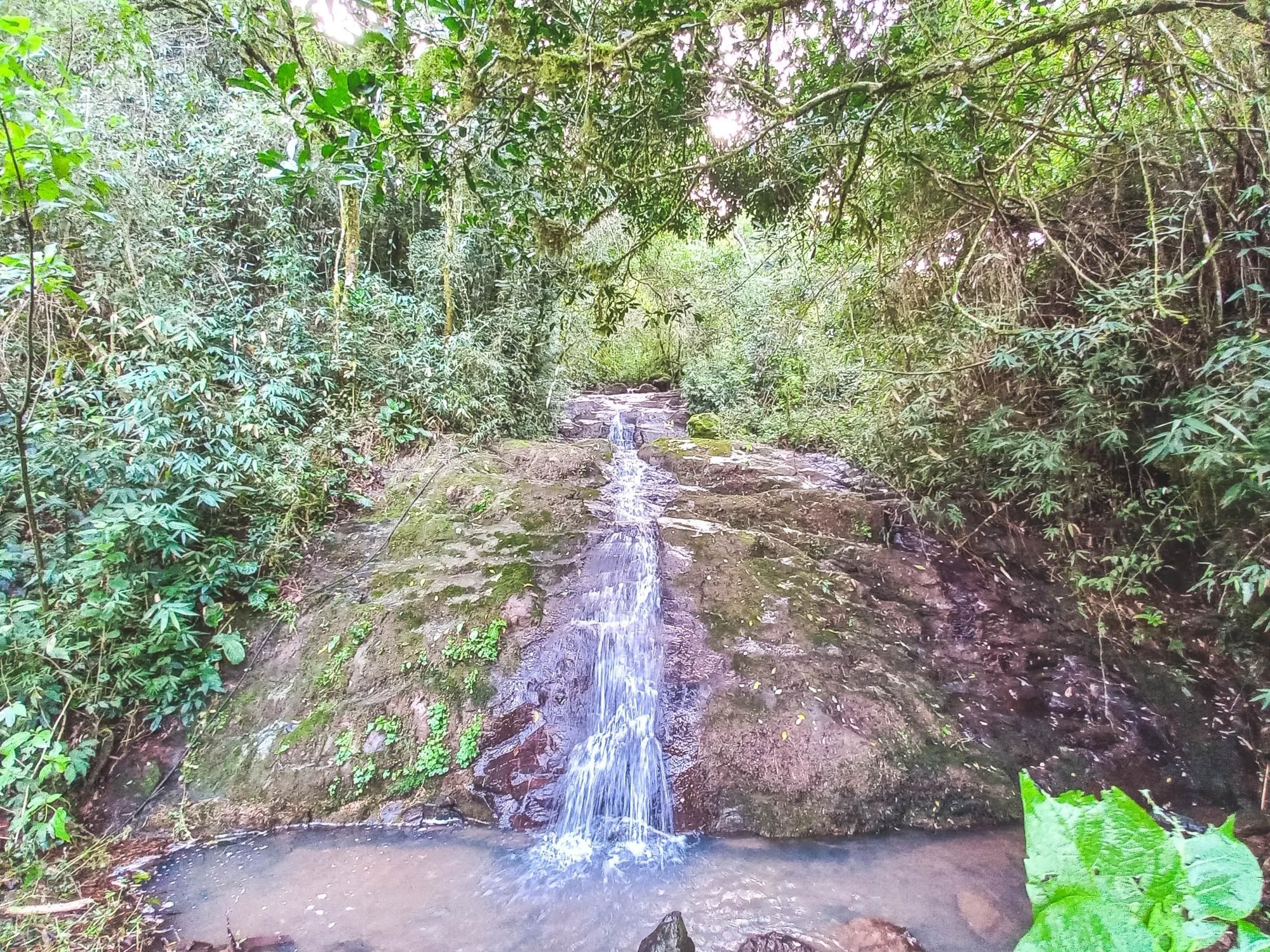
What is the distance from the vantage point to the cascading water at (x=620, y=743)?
363 centimetres

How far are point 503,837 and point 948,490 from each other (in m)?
4.47

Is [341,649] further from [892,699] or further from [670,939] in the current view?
[892,699]

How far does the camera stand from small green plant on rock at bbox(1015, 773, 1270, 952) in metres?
0.62

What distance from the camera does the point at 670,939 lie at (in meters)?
2.70

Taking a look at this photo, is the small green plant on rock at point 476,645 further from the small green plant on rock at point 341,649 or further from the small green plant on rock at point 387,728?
the small green plant on rock at point 341,649

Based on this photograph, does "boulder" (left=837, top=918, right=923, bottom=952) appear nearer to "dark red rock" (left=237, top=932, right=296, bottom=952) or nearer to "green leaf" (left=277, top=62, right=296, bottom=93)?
"dark red rock" (left=237, top=932, right=296, bottom=952)

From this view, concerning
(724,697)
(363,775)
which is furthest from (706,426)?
(363,775)

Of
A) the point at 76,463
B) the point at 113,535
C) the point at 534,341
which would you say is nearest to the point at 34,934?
the point at 113,535

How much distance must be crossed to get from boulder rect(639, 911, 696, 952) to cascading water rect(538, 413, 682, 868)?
0.72 metres

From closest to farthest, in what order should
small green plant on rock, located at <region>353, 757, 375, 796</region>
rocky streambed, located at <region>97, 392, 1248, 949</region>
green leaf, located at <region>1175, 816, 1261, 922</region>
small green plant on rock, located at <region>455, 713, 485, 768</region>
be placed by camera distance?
green leaf, located at <region>1175, 816, 1261, 922</region> → rocky streambed, located at <region>97, 392, 1248, 949</region> → small green plant on rock, located at <region>353, 757, 375, 796</region> → small green plant on rock, located at <region>455, 713, 485, 768</region>

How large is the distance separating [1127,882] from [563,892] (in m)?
3.48

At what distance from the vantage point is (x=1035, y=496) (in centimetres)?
405

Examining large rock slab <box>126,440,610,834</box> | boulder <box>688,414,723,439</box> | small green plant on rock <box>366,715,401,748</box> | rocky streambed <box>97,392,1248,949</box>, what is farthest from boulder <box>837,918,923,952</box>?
boulder <box>688,414,723,439</box>

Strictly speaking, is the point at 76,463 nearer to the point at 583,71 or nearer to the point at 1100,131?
the point at 583,71
